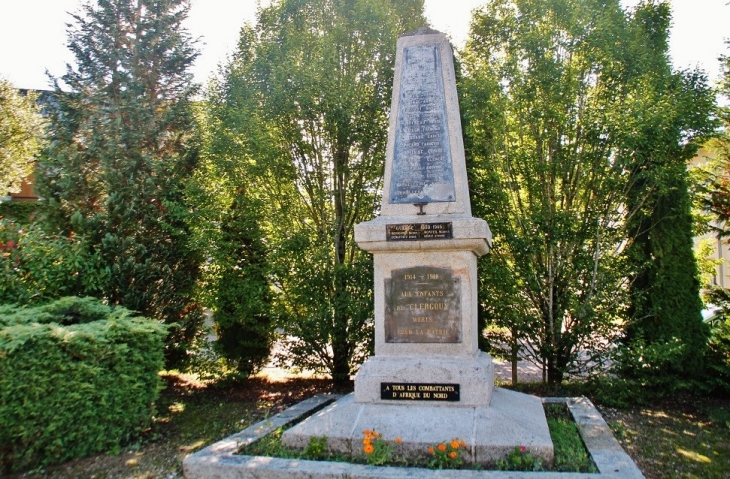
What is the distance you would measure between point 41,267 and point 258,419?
12.3 feet

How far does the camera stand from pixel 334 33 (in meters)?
9.05

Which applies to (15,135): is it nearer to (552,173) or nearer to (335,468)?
(552,173)

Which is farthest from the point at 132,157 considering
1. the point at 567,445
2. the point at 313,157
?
the point at 567,445

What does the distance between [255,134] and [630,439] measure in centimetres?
636

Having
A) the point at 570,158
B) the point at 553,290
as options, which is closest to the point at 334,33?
the point at 570,158

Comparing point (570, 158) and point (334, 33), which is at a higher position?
point (334, 33)

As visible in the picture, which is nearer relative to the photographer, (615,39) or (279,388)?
(615,39)

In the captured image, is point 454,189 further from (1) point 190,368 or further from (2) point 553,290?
(1) point 190,368

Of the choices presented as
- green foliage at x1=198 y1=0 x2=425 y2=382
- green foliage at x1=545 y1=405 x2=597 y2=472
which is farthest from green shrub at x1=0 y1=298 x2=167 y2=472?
green foliage at x1=545 y1=405 x2=597 y2=472

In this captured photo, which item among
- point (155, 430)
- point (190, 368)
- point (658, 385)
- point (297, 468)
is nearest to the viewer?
point (297, 468)

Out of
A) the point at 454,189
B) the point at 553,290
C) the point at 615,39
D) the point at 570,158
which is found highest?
the point at 615,39

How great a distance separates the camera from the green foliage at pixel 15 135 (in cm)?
1812

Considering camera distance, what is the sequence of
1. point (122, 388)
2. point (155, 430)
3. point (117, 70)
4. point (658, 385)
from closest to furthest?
point (122, 388), point (155, 430), point (658, 385), point (117, 70)

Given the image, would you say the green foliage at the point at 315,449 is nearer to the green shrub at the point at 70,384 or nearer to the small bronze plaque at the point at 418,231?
the small bronze plaque at the point at 418,231
